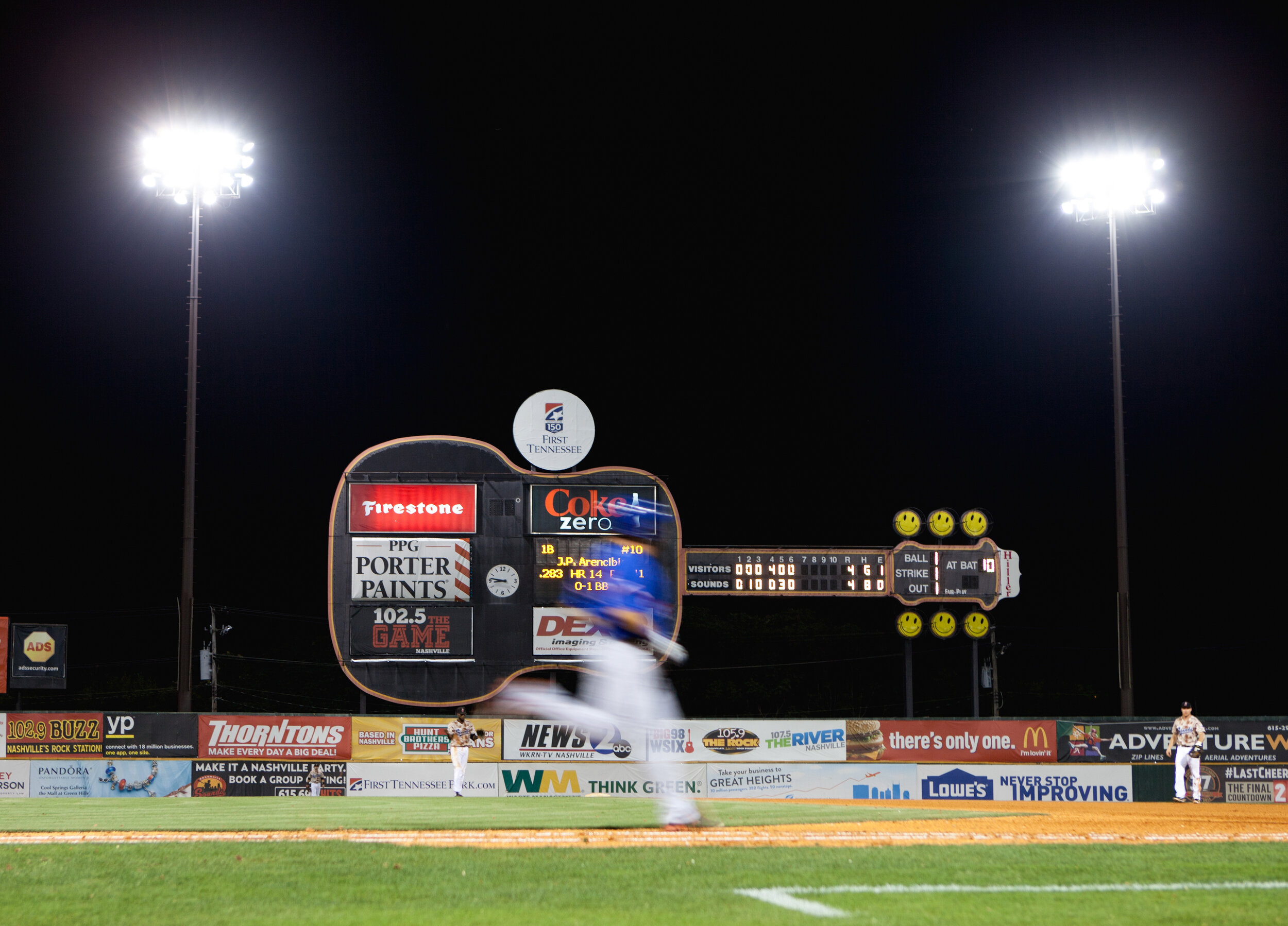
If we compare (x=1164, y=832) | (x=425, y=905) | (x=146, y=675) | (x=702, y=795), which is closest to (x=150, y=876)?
(x=425, y=905)

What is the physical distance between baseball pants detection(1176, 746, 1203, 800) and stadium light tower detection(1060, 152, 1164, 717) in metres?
5.63

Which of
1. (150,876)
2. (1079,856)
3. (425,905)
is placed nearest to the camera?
(425,905)

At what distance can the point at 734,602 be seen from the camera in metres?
57.2

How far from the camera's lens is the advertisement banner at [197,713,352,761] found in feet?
75.3

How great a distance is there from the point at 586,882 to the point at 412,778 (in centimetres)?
1813

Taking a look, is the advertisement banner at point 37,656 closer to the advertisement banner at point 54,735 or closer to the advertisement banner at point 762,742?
the advertisement banner at point 54,735

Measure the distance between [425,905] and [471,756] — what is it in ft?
60.5

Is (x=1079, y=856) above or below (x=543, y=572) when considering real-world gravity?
below

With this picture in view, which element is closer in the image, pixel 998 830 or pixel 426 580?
pixel 998 830

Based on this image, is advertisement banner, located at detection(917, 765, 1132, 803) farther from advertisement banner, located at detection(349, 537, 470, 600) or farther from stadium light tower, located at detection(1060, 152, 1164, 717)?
advertisement banner, located at detection(349, 537, 470, 600)

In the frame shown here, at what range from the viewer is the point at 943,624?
2664 cm

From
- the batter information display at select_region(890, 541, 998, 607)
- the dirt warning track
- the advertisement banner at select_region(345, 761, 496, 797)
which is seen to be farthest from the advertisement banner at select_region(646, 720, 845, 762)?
the dirt warning track

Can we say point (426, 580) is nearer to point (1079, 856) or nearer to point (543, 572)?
point (543, 572)

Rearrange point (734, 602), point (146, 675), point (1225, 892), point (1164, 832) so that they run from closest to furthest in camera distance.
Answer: point (1225, 892) → point (1164, 832) → point (146, 675) → point (734, 602)
